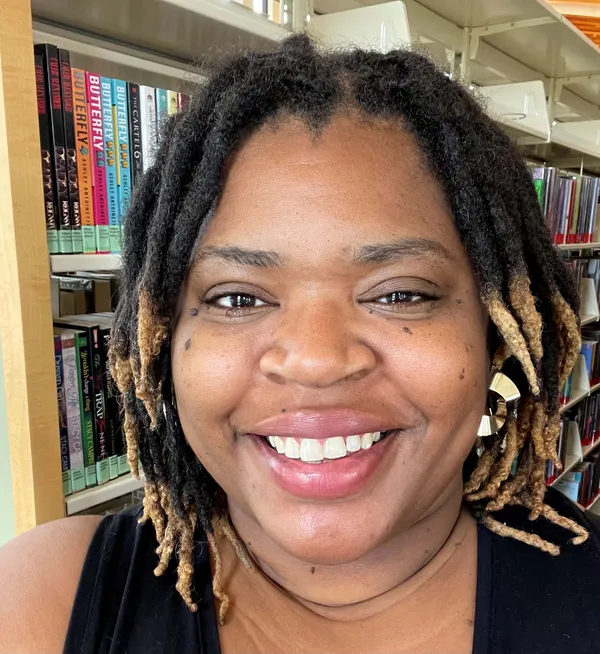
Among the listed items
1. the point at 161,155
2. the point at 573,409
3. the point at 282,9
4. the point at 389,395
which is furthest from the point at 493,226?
the point at 573,409

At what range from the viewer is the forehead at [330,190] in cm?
65

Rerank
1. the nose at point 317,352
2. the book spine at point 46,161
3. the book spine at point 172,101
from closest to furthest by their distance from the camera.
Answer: the nose at point 317,352 → the book spine at point 46,161 → the book spine at point 172,101

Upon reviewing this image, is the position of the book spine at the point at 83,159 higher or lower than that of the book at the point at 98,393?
higher

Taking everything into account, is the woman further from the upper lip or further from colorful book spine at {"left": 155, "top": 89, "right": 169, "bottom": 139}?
colorful book spine at {"left": 155, "top": 89, "right": 169, "bottom": 139}

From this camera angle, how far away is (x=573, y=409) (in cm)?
288

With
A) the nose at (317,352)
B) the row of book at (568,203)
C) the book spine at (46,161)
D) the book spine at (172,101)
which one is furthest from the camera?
the row of book at (568,203)

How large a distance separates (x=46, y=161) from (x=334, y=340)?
708mm

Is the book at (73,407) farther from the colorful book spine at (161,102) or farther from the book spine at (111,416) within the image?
the colorful book spine at (161,102)

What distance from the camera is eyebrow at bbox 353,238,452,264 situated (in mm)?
648

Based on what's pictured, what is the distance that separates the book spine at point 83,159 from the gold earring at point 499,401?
2.61 feet

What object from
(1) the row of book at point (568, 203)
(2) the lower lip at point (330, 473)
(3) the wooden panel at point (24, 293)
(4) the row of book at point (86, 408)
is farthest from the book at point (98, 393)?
(1) the row of book at point (568, 203)

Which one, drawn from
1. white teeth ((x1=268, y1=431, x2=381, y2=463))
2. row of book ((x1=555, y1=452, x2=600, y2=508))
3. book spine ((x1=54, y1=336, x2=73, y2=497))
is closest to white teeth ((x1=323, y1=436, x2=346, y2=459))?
white teeth ((x1=268, y1=431, x2=381, y2=463))

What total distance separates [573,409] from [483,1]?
1.94 m

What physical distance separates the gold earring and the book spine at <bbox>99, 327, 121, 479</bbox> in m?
0.77
